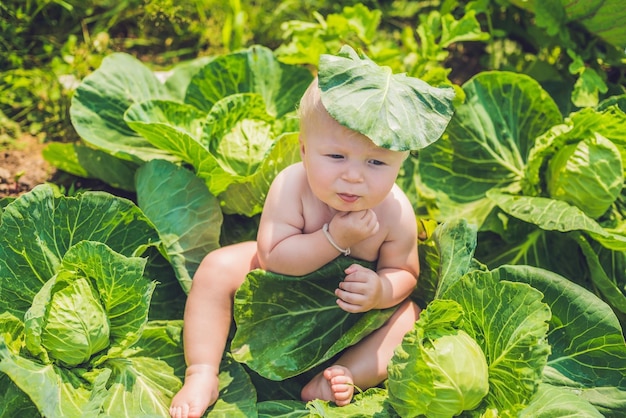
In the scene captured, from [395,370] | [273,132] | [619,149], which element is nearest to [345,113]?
[395,370]

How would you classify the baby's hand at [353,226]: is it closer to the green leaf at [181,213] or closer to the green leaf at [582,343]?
the green leaf at [582,343]

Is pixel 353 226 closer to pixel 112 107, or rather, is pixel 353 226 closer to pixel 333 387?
pixel 333 387

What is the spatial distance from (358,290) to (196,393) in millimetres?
681

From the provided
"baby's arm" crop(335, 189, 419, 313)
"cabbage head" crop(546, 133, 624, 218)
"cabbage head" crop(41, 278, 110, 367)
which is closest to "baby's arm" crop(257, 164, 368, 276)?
"baby's arm" crop(335, 189, 419, 313)

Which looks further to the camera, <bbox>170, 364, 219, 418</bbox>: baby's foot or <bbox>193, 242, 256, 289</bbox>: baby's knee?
<bbox>193, 242, 256, 289</bbox>: baby's knee

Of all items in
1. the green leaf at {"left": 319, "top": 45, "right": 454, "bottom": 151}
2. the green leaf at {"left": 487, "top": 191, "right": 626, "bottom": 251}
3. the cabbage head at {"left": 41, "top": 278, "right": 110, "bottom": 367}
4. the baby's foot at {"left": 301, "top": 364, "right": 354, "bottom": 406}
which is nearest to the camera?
the green leaf at {"left": 319, "top": 45, "right": 454, "bottom": 151}

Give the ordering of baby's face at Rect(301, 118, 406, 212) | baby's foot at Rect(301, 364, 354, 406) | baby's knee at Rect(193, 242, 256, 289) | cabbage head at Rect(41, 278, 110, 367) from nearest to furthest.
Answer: baby's face at Rect(301, 118, 406, 212), cabbage head at Rect(41, 278, 110, 367), baby's foot at Rect(301, 364, 354, 406), baby's knee at Rect(193, 242, 256, 289)

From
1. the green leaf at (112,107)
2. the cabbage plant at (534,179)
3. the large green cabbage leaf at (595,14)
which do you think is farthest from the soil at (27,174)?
the large green cabbage leaf at (595,14)

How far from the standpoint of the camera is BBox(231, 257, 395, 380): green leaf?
2.62m

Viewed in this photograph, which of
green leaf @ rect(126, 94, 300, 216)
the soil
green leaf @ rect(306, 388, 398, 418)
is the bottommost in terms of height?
green leaf @ rect(306, 388, 398, 418)

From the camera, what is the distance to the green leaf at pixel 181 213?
286 cm

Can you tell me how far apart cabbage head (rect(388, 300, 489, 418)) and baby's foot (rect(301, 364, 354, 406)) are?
216 millimetres

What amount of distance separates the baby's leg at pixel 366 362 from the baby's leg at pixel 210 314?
373mm

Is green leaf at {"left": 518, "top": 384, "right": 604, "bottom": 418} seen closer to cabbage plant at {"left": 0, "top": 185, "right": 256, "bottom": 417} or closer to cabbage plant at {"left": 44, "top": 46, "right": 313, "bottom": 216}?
cabbage plant at {"left": 0, "top": 185, "right": 256, "bottom": 417}
